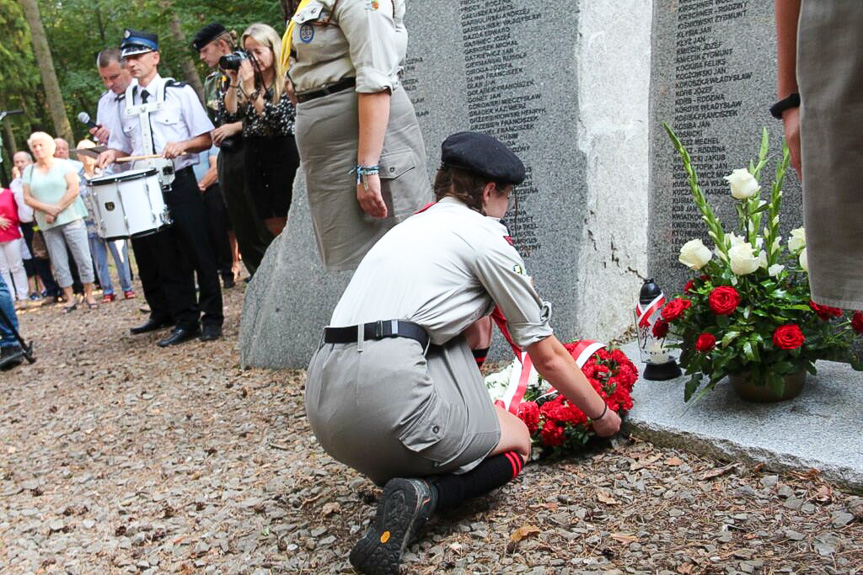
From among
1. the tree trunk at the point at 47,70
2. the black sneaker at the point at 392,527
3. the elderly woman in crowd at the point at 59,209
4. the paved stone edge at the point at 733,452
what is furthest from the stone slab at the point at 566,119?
the tree trunk at the point at 47,70

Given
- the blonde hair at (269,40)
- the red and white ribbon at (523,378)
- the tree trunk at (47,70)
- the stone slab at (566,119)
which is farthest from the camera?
the tree trunk at (47,70)

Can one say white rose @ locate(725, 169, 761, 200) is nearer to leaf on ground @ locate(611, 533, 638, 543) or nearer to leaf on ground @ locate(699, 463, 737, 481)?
leaf on ground @ locate(699, 463, 737, 481)

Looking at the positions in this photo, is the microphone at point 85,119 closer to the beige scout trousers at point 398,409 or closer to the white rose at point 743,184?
the beige scout trousers at point 398,409

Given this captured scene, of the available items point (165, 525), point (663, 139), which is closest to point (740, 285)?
point (663, 139)

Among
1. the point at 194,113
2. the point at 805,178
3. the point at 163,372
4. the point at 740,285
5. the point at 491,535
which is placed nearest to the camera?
the point at 805,178

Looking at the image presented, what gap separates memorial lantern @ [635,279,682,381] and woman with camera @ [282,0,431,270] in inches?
40.0

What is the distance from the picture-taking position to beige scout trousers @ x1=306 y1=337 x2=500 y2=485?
→ 8.51 ft

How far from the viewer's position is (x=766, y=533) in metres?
2.58

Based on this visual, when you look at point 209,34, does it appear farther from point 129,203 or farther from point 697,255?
point 697,255

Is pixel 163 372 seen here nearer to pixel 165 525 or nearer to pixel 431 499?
pixel 165 525

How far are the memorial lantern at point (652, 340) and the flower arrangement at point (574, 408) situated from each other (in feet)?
0.65

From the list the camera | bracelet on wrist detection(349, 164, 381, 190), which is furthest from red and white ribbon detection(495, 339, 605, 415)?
the camera

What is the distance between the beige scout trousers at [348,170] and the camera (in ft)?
11.4

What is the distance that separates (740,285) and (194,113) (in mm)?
4385
